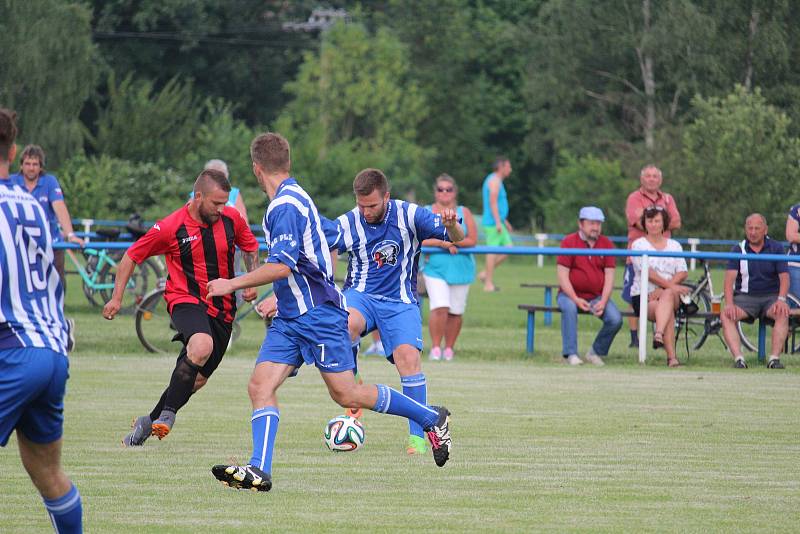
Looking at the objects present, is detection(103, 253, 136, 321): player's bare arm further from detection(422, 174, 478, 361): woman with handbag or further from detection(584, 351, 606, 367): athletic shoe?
detection(584, 351, 606, 367): athletic shoe

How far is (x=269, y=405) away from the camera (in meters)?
7.37

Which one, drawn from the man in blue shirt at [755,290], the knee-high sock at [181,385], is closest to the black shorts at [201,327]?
the knee-high sock at [181,385]

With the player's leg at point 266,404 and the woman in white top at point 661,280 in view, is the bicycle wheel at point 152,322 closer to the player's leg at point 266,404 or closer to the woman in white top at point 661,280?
the woman in white top at point 661,280

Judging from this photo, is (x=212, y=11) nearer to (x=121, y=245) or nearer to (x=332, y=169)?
(x=332, y=169)

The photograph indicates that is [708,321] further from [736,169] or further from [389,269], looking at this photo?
[736,169]

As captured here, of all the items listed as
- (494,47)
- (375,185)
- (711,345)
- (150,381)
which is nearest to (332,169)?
(494,47)

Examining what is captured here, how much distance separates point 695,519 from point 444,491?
4.46 feet

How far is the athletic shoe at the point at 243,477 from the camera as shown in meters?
7.00

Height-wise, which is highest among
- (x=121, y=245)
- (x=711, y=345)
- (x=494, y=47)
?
(x=494, y=47)

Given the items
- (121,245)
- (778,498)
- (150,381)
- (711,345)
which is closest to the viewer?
(778,498)

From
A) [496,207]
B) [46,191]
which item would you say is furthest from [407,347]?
[496,207]

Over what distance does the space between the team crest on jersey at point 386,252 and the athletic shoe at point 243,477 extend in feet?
7.53

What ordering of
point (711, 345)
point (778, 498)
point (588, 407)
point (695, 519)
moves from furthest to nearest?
1. point (711, 345)
2. point (588, 407)
3. point (778, 498)
4. point (695, 519)

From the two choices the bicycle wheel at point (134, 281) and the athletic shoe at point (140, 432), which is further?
the bicycle wheel at point (134, 281)
